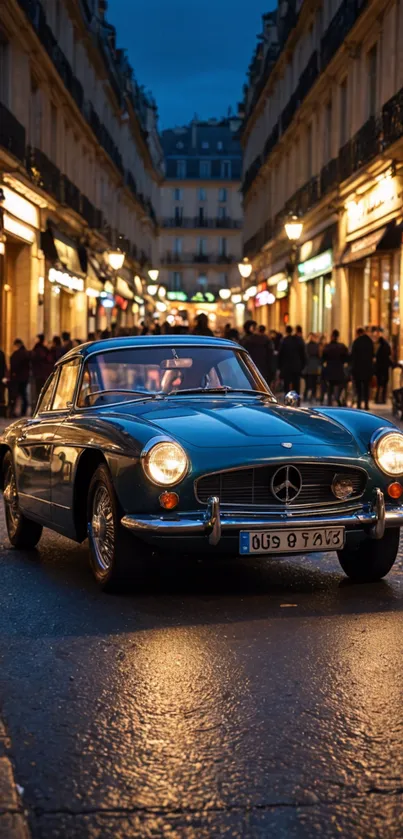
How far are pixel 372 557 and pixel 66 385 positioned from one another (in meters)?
2.40

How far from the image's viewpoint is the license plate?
6.11 m

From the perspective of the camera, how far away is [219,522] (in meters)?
6.05

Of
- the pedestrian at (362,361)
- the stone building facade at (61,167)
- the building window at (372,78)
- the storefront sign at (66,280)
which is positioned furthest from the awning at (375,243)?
the storefront sign at (66,280)

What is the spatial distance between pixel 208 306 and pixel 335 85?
78719 millimetres

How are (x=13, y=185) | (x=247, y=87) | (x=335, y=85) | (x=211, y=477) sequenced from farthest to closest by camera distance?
(x=247, y=87) < (x=335, y=85) < (x=13, y=185) < (x=211, y=477)

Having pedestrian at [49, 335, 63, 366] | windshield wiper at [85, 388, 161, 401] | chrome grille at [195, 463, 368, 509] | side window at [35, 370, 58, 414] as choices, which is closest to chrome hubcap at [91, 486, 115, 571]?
chrome grille at [195, 463, 368, 509]

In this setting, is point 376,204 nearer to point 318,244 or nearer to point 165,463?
point 318,244

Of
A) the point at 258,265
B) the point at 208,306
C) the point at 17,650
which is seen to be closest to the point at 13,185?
the point at 17,650

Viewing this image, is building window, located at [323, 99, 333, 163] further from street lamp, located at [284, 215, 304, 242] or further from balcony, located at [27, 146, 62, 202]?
balcony, located at [27, 146, 62, 202]

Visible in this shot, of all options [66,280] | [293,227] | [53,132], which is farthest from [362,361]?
[53,132]

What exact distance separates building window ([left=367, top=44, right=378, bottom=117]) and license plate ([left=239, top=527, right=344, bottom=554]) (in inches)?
929

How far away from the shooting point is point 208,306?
112 metres

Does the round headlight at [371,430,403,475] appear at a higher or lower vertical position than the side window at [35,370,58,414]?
lower

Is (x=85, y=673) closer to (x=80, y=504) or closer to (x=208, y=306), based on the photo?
(x=80, y=504)
